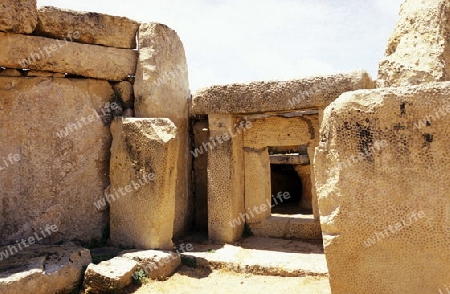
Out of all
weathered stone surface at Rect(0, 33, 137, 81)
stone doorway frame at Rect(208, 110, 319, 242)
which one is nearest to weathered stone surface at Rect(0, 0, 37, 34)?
weathered stone surface at Rect(0, 33, 137, 81)

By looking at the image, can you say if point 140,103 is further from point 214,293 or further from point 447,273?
point 447,273

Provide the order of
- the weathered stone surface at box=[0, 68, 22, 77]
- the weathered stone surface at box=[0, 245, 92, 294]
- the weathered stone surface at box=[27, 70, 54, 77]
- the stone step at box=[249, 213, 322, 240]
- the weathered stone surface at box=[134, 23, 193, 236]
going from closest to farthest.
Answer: the weathered stone surface at box=[0, 245, 92, 294] < the weathered stone surface at box=[0, 68, 22, 77] < the weathered stone surface at box=[27, 70, 54, 77] < the weathered stone surface at box=[134, 23, 193, 236] < the stone step at box=[249, 213, 322, 240]

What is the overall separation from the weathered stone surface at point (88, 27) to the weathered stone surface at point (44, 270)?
2.72 metres

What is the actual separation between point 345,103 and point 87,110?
3.60 m

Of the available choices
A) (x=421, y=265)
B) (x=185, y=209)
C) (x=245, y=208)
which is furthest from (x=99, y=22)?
(x=421, y=265)

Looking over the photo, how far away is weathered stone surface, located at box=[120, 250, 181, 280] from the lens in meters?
3.91

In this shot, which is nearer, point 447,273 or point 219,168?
point 447,273

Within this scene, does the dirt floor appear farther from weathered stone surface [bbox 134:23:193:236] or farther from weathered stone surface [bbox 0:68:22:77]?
weathered stone surface [bbox 0:68:22:77]

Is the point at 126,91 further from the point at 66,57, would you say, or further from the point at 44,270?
the point at 44,270

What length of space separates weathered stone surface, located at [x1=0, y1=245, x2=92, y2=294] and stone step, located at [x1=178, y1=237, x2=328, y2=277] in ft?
4.65

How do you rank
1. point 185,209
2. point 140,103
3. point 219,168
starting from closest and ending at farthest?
point 140,103 < point 219,168 < point 185,209

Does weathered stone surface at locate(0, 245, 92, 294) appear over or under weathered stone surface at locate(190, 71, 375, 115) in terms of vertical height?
under

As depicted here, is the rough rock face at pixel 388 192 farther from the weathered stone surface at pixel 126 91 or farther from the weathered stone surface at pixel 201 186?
the weathered stone surface at pixel 201 186

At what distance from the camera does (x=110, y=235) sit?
15.1ft
